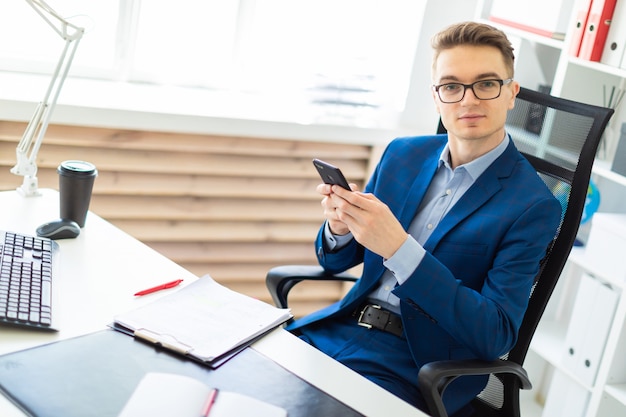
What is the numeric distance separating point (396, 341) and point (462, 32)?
75 cm

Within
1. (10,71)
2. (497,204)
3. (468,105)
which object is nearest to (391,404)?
(497,204)

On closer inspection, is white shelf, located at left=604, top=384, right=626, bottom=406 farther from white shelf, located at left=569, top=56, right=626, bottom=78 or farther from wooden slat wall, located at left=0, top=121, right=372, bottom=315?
wooden slat wall, located at left=0, top=121, right=372, bottom=315

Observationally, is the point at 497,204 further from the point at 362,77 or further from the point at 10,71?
the point at 10,71

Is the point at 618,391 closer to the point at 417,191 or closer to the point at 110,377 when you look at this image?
the point at 417,191

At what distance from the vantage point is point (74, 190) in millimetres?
2008

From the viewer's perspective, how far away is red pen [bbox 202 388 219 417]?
50.7 inches

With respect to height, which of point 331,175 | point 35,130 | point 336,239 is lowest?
point 336,239

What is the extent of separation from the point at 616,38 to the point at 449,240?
1.09m

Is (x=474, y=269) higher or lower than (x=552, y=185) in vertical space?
lower

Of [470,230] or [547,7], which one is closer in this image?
[470,230]

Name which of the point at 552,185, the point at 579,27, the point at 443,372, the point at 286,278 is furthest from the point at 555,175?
the point at 579,27

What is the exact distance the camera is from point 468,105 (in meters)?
1.88

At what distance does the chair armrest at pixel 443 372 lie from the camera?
1629mm

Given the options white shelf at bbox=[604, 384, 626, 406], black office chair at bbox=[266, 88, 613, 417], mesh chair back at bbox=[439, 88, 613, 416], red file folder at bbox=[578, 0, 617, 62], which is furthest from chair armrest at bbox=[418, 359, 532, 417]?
red file folder at bbox=[578, 0, 617, 62]
